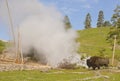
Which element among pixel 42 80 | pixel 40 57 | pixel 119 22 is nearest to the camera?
pixel 42 80

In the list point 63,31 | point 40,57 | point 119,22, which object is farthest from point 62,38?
point 119,22

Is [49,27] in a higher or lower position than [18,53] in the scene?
higher

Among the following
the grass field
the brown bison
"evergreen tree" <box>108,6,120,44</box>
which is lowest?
the grass field

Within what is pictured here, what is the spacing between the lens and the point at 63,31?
60.4 m

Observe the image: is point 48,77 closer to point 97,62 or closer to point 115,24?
point 97,62

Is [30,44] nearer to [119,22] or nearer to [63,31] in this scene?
[63,31]

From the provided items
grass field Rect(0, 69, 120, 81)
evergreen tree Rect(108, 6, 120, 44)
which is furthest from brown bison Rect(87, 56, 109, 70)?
evergreen tree Rect(108, 6, 120, 44)

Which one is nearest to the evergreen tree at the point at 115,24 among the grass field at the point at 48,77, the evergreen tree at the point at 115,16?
the evergreen tree at the point at 115,16

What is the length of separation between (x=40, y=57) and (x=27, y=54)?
9.19ft

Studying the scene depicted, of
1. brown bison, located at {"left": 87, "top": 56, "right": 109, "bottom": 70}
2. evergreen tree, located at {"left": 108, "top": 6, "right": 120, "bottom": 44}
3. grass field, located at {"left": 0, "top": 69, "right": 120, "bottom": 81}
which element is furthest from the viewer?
evergreen tree, located at {"left": 108, "top": 6, "right": 120, "bottom": 44}

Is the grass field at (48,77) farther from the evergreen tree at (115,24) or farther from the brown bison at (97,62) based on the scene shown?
the evergreen tree at (115,24)

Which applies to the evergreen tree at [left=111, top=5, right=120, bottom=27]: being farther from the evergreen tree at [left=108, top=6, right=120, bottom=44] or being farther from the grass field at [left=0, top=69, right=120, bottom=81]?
the grass field at [left=0, top=69, right=120, bottom=81]

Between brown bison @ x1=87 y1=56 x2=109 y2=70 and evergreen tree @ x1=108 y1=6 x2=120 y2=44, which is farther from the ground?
evergreen tree @ x1=108 y1=6 x2=120 y2=44

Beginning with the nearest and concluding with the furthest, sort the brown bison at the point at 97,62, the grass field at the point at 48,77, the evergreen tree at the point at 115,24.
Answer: the grass field at the point at 48,77, the brown bison at the point at 97,62, the evergreen tree at the point at 115,24
